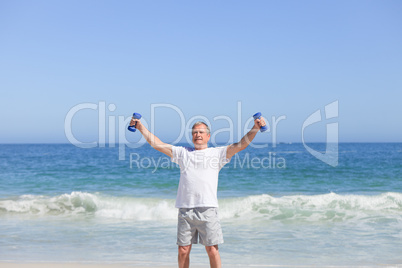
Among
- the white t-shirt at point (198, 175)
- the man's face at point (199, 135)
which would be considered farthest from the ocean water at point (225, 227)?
the man's face at point (199, 135)

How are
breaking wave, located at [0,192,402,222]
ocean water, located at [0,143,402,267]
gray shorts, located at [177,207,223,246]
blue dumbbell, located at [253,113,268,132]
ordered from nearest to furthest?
blue dumbbell, located at [253,113,268,132] → gray shorts, located at [177,207,223,246] → ocean water, located at [0,143,402,267] → breaking wave, located at [0,192,402,222]

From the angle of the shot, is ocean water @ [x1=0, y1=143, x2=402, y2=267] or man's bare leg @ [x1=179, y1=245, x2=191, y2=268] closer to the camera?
man's bare leg @ [x1=179, y1=245, x2=191, y2=268]

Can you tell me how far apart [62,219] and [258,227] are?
483 centimetres

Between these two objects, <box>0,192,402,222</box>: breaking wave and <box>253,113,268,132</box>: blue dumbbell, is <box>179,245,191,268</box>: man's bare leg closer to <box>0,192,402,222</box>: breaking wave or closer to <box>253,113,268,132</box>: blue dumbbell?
<box>253,113,268,132</box>: blue dumbbell

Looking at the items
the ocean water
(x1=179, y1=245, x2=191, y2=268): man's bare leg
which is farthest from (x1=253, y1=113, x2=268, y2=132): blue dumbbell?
the ocean water

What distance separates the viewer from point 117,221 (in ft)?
31.0

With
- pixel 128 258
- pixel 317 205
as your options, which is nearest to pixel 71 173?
pixel 317 205

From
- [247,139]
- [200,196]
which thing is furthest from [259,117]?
[200,196]

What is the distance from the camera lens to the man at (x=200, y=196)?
362 centimetres

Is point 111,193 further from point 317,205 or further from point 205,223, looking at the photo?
point 205,223

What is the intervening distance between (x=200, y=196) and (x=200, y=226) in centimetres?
28

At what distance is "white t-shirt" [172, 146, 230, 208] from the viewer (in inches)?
143

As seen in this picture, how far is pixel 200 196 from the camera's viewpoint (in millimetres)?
3625

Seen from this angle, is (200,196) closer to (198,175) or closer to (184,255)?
(198,175)
